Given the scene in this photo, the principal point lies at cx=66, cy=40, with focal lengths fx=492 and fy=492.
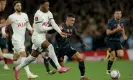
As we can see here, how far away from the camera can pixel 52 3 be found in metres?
29.8

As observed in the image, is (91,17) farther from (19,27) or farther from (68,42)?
(68,42)

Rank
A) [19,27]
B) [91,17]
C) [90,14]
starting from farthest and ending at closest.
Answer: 1. [90,14]
2. [91,17]
3. [19,27]

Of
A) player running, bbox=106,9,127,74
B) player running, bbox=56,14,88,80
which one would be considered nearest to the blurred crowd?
player running, bbox=106,9,127,74

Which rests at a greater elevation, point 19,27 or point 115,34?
point 19,27

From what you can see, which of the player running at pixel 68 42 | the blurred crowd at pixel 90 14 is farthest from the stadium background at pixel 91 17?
the player running at pixel 68 42

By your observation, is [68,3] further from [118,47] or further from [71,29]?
[71,29]

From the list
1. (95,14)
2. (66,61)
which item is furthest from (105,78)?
(95,14)

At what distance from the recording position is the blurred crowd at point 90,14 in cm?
2729

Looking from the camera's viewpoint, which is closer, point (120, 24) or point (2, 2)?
point (2, 2)

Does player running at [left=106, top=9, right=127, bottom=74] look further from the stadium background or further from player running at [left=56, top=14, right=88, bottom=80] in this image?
the stadium background

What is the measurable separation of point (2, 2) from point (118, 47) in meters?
4.71

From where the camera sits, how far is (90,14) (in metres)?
29.3

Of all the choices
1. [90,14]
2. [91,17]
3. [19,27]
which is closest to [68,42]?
[19,27]

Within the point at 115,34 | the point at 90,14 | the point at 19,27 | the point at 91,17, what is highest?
the point at 19,27
